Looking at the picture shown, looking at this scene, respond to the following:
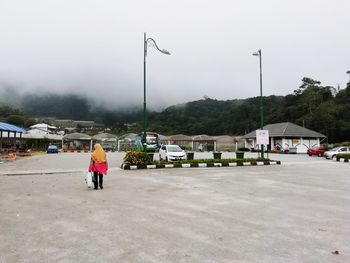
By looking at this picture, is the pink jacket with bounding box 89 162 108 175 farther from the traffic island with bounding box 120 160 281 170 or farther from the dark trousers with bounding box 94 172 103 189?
the traffic island with bounding box 120 160 281 170

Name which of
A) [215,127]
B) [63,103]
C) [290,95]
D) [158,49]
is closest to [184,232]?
[158,49]

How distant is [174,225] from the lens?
5781mm

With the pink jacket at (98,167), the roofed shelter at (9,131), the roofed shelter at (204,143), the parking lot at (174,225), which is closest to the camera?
the parking lot at (174,225)

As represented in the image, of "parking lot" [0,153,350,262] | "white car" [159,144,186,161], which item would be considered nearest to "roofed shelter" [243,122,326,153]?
"white car" [159,144,186,161]

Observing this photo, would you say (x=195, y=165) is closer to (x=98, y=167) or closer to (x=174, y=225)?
(x=98, y=167)

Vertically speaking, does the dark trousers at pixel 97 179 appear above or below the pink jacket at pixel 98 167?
below

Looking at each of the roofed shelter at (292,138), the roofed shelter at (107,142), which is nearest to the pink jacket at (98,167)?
the roofed shelter at (292,138)

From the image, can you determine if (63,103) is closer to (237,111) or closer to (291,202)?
(237,111)

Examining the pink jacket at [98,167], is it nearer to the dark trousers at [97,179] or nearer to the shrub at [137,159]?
the dark trousers at [97,179]

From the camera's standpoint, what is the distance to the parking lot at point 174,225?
4336mm

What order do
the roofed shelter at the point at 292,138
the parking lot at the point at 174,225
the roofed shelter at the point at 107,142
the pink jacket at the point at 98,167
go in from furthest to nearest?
the roofed shelter at the point at 107,142
the roofed shelter at the point at 292,138
the pink jacket at the point at 98,167
the parking lot at the point at 174,225

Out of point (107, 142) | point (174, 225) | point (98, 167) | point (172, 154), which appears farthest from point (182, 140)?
point (174, 225)

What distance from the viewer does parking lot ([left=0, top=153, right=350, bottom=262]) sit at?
434cm

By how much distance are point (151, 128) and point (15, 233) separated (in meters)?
77.3
